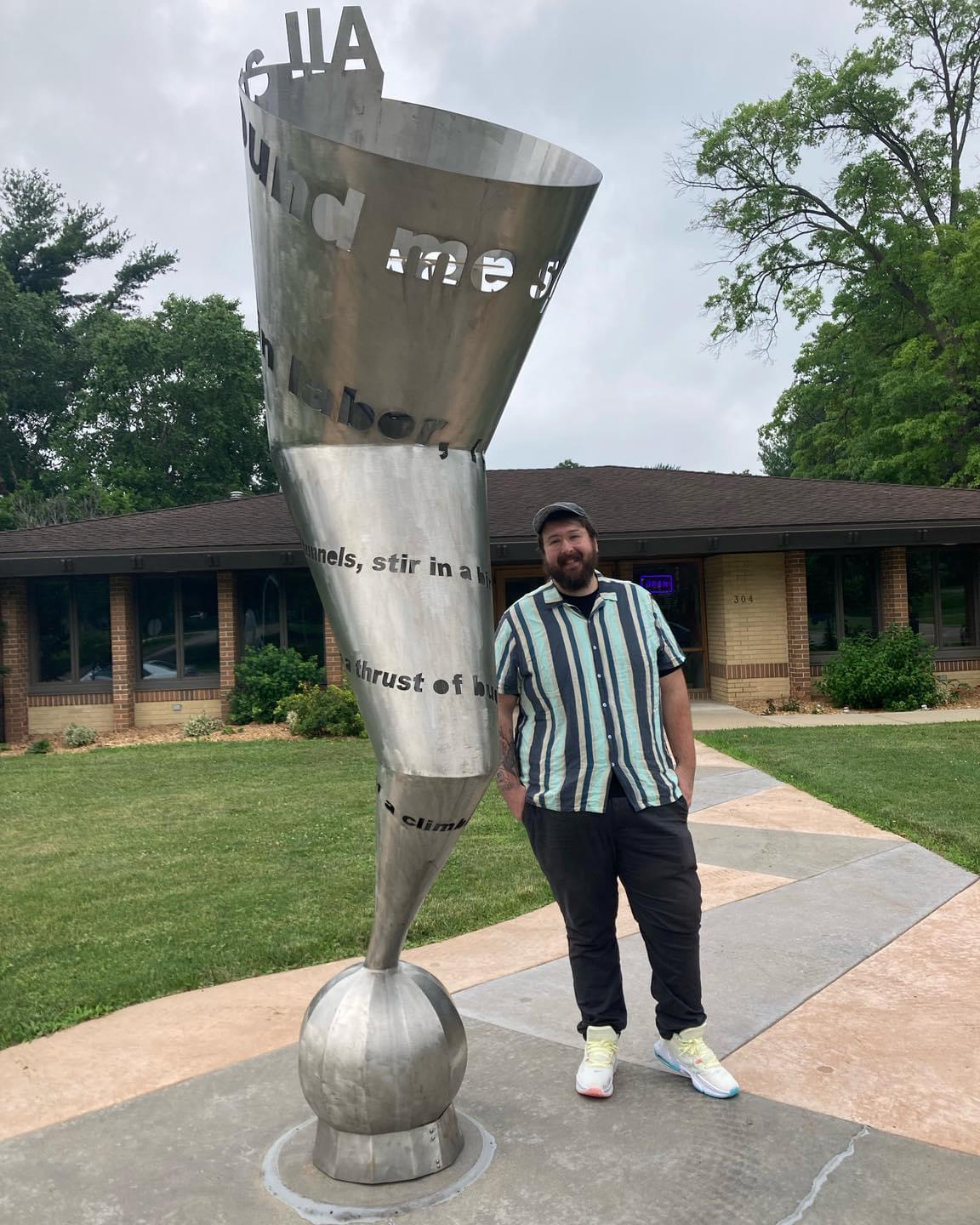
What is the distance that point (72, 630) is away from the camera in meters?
15.9

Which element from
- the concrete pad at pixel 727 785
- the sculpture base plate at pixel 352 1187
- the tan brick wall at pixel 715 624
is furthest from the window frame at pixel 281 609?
the sculpture base plate at pixel 352 1187

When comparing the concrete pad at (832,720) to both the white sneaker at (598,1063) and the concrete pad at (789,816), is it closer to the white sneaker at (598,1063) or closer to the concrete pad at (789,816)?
the concrete pad at (789,816)

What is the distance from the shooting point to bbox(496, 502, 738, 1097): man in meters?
3.14

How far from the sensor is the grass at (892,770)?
7301 mm

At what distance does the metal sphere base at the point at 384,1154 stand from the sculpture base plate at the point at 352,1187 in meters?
0.02

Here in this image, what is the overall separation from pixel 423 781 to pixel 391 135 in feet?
5.08

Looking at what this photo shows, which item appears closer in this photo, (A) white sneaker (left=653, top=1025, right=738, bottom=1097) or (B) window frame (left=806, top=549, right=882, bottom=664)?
(A) white sneaker (left=653, top=1025, right=738, bottom=1097)

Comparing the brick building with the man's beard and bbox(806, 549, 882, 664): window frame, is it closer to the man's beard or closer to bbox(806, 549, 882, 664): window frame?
bbox(806, 549, 882, 664): window frame

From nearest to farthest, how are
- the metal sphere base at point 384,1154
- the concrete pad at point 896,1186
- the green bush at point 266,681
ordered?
the concrete pad at point 896,1186 → the metal sphere base at point 384,1154 → the green bush at point 266,681

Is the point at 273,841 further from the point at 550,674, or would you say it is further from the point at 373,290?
the point at 373,290

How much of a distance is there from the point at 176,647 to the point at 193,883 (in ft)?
33.5

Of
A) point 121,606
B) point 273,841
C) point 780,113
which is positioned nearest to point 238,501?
point 121,606

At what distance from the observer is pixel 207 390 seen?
37.8m

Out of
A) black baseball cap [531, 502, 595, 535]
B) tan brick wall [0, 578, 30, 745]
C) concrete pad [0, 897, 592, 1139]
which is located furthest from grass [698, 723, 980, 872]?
tan brick wall [0, 578, 30, 745]
